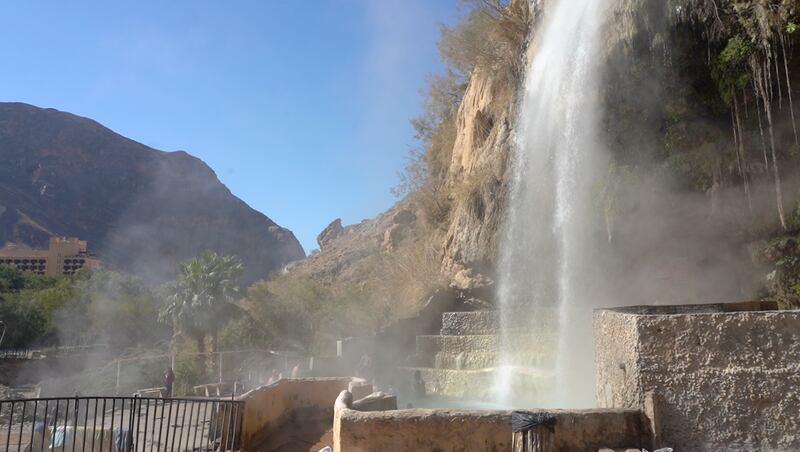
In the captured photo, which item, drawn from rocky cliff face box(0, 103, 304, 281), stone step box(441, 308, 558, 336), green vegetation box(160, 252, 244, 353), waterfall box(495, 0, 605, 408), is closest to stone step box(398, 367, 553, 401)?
waterfall box(495, 0, 605, 408)

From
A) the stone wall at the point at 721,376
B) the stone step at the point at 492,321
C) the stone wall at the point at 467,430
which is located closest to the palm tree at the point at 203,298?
the stone step at the point at 492,321

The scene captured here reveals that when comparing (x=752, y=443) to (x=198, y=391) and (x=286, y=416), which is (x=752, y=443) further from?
(x=198, y=391)

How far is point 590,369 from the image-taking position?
46.2 feet

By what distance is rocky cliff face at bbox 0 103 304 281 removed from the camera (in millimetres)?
116250

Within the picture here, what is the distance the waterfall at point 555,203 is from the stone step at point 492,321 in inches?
1.6

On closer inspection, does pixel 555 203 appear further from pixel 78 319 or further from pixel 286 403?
pixel 78 319

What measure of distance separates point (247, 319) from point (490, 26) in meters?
21.4

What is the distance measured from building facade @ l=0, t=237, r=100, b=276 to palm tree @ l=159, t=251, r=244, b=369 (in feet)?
195

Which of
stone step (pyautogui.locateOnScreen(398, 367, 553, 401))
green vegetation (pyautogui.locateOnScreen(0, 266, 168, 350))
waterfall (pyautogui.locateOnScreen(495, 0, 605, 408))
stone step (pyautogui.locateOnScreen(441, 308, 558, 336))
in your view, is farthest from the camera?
green vegetation (pyautogui.locateOnScreen(0, 266, 168, 350))

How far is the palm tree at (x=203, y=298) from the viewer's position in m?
30.8

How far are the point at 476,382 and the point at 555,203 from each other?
5.89 m

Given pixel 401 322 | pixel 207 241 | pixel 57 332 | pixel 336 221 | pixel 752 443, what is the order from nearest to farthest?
pixel 752 443
pixel 401 322
pixel 57 332
pixel 336 221
pixel 207 241

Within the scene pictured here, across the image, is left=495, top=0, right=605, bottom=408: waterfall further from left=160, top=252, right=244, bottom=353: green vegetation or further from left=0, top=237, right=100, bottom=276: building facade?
left=0, top=237, right=100, bottom=276: building facade

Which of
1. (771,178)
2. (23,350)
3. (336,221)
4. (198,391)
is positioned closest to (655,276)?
(771,178)
